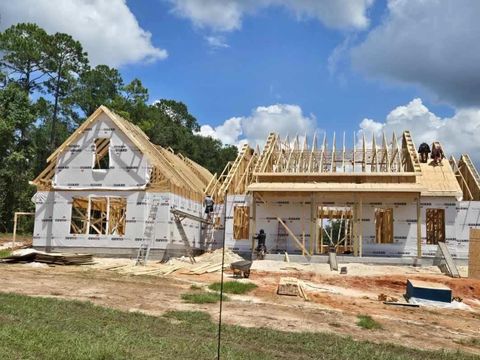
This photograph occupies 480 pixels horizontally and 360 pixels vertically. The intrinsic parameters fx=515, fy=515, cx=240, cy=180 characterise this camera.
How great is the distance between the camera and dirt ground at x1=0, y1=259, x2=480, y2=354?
9.59 meters

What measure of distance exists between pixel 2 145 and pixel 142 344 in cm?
3171

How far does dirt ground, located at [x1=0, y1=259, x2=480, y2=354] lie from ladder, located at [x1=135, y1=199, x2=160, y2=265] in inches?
91.6

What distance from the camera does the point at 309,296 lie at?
1364cm

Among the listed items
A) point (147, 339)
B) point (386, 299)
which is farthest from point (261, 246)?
point (147, 339)

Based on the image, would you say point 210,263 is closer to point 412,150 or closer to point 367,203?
point 367,203

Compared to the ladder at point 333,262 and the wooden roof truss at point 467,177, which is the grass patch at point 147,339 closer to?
the ladder at point 333,262

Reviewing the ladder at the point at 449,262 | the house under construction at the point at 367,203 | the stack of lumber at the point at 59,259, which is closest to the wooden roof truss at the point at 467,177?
the house under construction at the point at 367,203

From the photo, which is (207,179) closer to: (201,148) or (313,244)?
(313,244)

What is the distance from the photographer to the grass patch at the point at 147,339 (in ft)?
20.7

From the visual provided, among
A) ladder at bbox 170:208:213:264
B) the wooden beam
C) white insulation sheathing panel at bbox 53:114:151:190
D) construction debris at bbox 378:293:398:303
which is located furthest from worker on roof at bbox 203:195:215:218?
construction debris at bbox 378:293:398:303

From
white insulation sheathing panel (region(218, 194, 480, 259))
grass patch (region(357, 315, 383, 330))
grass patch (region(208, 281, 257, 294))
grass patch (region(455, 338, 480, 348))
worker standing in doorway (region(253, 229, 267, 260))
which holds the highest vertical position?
white insulation sheathing panel (region(218, 194, 480, 259))

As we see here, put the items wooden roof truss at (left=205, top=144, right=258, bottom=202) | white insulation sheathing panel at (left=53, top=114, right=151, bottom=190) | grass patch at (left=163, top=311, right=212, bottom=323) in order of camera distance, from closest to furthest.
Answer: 1. grass patch at (left=163, top=311, right=212, bottom=323)
2. white insulation sheathing panel at (left=53, top=114, right=151, bottom=190)
3. wooden roof truss at (left=205, top=144, right=258, bottom=202)

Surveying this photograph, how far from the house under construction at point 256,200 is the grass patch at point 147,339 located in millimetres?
12436

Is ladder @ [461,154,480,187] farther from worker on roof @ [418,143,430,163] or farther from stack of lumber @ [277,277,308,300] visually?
stack of lumber @ [277,277,308,300]
